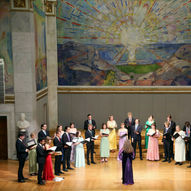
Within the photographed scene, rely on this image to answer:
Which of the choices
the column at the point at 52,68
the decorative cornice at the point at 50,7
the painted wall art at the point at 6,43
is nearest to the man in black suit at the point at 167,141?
the painted wall art at the point at 6,43

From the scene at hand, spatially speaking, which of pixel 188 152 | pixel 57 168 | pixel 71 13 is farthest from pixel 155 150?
pixel 71 13

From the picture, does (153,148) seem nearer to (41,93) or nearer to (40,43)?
(41,93)

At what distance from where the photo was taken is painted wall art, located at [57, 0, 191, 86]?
20.0 m

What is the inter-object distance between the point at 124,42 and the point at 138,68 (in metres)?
1.77

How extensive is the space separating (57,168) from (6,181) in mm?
1934

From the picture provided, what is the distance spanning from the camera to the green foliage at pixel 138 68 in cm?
2050

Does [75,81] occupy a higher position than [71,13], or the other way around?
[71,13]

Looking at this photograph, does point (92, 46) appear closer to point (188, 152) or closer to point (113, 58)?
point (113, 58)

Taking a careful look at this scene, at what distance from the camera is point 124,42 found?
2044 centimetres

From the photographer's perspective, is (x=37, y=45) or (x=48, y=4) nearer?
(x=37, y=45)

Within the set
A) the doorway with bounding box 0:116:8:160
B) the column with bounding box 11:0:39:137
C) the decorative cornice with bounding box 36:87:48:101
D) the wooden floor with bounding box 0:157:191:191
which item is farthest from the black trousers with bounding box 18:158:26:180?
the decorative cornice with bounding box 36:87:48:101

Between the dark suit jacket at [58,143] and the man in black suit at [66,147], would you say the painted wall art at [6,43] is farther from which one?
the dark suit jacket at [58,143]

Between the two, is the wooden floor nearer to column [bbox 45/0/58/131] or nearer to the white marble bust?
the white marble bust

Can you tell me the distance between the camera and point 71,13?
20109 millimetres
